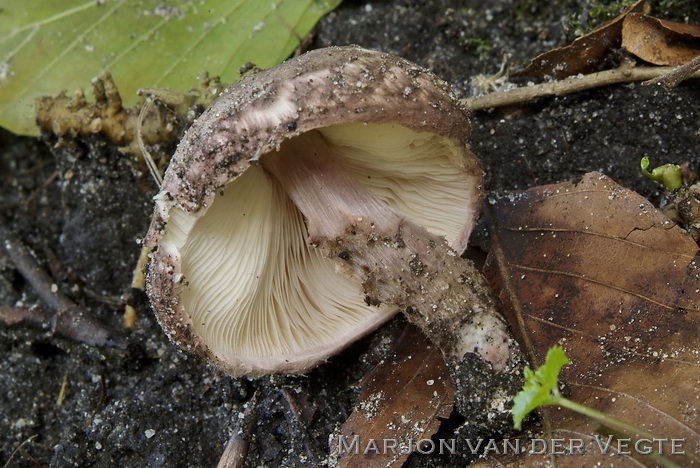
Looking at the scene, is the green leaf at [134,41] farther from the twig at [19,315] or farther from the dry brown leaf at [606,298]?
the dry brown leaf at [606,298]

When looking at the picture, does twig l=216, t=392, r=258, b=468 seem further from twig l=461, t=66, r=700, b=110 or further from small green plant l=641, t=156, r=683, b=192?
small green plant l=641, t=156, r=683, b=192

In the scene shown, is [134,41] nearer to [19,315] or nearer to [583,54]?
[19,315]

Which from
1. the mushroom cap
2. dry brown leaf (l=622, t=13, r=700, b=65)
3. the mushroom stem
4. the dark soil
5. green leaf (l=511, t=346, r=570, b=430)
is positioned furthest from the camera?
dry brown leaf (l=622, t=13, r=700, b=65)

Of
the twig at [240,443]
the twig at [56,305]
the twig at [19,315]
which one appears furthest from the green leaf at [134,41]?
the twig at [240,443]

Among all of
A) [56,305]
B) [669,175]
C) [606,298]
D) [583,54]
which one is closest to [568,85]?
[583,54]

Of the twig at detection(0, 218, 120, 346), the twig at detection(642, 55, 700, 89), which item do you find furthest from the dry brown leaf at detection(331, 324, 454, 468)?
the twig at detection(642, 55, 700, 89)
